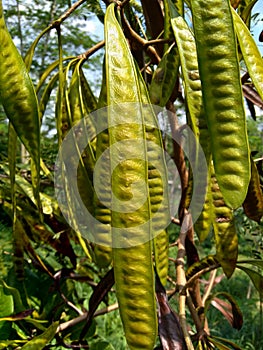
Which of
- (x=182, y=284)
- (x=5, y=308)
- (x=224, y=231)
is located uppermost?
(x=224, y=231)

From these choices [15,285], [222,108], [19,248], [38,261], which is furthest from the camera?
[15,285]

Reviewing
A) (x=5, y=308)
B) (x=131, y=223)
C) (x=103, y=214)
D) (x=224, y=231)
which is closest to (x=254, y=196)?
(x=224, y=231)

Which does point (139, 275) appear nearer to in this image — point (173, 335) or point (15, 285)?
point (173, 335)

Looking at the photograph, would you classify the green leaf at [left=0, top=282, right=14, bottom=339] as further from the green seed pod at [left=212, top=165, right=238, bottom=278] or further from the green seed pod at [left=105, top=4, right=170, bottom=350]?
the green seed pod at [left=105, top=4, right=170, bottom=350]

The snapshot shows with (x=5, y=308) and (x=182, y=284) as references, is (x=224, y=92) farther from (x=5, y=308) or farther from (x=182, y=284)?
(x=5, y=308)

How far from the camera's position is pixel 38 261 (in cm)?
125

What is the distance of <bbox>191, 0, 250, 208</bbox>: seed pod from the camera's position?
18.5 inches

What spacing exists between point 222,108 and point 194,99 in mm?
122

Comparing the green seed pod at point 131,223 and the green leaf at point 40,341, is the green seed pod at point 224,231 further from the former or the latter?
the green leaf at point 40,341

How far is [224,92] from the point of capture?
48 cm

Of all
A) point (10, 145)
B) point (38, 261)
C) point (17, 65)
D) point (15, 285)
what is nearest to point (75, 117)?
point (10, 145)

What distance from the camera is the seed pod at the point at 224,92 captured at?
0.47m

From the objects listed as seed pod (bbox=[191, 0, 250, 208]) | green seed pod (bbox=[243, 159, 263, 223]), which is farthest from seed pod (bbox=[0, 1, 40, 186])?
green seed pod (bbox=[243, 159, 263, 223])

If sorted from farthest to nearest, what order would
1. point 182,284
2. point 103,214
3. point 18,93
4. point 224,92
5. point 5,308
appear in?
1. point 5,308
2. point 182,284
3. point 103,214
4. point 18,93
5. point 224,92
